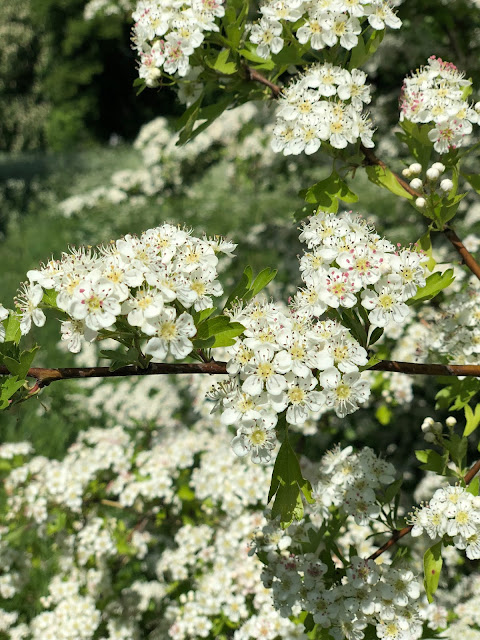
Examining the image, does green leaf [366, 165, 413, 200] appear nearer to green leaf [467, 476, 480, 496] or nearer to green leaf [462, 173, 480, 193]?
green leaf [462, 173, 480, 193]

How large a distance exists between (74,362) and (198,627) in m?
3.69

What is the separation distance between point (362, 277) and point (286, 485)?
47 centimetres

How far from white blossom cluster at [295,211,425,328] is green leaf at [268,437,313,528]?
32cm

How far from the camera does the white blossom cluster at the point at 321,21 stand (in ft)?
5.17

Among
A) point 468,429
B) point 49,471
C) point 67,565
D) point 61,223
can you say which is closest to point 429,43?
point 468,429

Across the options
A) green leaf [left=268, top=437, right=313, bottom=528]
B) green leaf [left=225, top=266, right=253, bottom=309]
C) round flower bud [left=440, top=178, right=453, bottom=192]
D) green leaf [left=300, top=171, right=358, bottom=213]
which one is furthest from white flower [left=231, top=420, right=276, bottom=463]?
round flower bud [left=440, top=178, right=453, bottom=192]

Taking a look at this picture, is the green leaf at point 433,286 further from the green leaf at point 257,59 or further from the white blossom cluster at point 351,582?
the green leaf at point 257,59

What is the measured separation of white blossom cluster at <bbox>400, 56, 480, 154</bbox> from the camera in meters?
1.62

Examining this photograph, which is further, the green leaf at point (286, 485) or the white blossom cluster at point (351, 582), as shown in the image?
the white blossom cluster at point (351, 582)

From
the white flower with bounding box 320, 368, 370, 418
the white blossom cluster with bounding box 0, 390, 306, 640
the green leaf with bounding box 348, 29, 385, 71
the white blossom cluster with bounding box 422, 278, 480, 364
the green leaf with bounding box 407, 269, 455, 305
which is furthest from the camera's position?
the white blossom cluster with bounding box 0, 390, 306, 640

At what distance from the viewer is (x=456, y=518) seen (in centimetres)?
148

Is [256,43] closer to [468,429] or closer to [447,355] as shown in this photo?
[447,355]

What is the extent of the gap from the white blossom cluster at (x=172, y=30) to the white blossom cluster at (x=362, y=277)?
0.73 m

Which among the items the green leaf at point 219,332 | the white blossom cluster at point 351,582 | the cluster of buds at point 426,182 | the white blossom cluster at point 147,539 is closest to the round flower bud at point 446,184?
the cluster of buds at point 426,182
